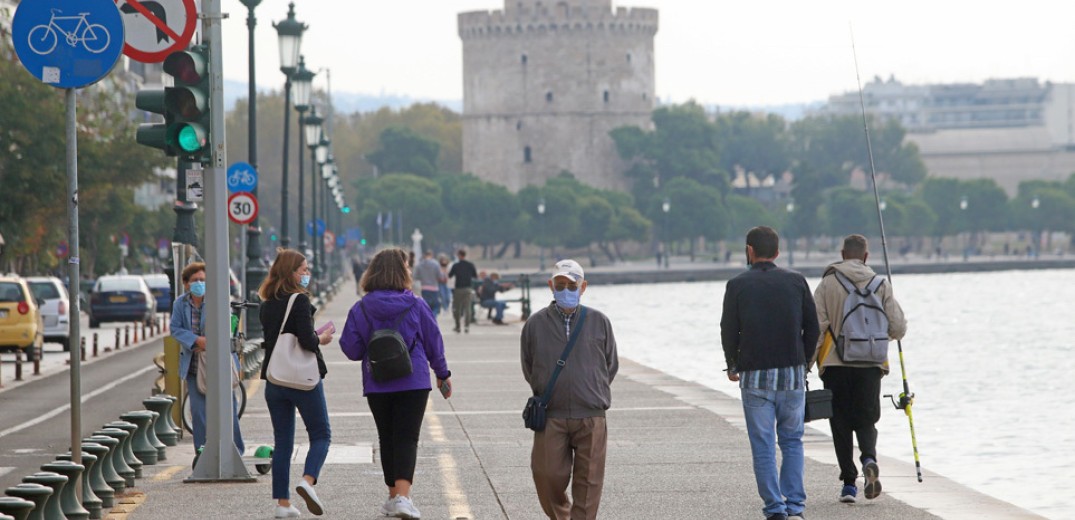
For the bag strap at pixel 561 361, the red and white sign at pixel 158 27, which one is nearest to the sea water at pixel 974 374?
the bag strap at pixel 561 361

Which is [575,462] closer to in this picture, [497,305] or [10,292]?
[10,292]

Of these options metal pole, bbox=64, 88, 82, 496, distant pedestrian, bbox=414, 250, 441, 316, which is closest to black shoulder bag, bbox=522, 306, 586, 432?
metal pole, bbox=64, 88, 82, 496

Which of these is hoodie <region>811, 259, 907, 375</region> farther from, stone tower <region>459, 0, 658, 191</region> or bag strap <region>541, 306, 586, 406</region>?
stone tower <region>459, 0, 658, 191</region>

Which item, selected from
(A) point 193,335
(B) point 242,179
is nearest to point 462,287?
(B) point 242,179

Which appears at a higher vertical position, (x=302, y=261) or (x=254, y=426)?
(x=302, y=261)

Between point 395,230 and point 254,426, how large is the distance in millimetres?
116222

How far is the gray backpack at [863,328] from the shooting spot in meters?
11.2

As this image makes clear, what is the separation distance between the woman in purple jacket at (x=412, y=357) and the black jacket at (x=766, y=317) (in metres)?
1.57

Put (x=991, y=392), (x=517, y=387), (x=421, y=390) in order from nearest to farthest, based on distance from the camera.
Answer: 1. (x=421, y=390)
2. (x=517, y=387)
3. (x=991, y=392)

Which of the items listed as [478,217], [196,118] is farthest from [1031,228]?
[196,118]

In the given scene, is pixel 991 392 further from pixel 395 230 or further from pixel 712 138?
pixel 712 138

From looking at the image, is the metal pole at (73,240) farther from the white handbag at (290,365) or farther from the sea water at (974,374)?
the sea water at (974,374)

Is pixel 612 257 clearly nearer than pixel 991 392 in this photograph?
No

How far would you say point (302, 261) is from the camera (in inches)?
429
